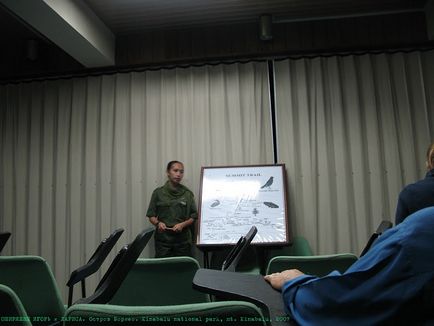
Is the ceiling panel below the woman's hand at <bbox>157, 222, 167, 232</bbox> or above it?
above

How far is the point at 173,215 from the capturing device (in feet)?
11.5

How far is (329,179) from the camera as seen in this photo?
11.8 ft

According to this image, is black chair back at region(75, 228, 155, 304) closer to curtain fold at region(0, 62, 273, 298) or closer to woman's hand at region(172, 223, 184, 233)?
woman's hand at region(172, 223, 184, 233)

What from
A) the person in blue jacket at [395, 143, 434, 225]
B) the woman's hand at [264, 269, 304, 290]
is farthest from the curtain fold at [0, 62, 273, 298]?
the woman's hand at [264, 269, 304, 290]

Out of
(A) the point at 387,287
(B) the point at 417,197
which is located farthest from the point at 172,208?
(A) the point at 387,287

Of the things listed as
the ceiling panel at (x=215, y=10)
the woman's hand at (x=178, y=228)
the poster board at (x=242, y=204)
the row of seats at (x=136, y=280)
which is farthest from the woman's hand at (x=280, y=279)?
the ceiling panel at (x=215, y=10)

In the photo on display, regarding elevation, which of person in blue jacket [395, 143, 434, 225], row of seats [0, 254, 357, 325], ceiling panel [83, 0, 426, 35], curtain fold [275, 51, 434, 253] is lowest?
row of seats [0, 254, 357, 325]

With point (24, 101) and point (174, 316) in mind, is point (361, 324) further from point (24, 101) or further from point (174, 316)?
point (24, 101)

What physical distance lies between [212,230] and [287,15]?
91.8 inches

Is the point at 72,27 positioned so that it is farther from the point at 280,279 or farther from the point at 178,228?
the point at 280,279

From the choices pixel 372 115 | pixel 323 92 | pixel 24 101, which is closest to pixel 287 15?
pixel 323 92

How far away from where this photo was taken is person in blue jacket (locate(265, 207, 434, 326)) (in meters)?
0.64

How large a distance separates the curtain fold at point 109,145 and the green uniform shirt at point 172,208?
21cm

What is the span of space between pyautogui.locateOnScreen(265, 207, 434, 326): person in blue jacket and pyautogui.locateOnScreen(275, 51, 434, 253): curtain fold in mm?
2919
